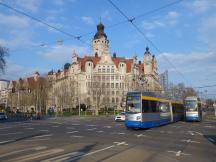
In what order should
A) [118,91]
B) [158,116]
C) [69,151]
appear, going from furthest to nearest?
[118,91]
[158,116]
[69,151]

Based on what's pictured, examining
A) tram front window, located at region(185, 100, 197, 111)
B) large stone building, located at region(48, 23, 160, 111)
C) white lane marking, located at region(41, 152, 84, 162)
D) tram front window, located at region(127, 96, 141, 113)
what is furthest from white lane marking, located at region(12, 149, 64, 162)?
large stone building, located at region(48, 23, 160, 111)

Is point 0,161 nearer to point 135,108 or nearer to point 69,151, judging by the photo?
point 69,151

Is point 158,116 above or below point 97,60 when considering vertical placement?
below

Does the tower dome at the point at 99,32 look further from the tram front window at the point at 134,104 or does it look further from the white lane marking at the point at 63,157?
the white lane marking at the point at 63,157

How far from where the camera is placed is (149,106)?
3088cm

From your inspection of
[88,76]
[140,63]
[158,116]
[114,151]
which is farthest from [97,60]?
[114,151]

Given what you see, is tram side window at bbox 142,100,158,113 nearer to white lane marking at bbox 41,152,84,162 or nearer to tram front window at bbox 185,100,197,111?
white lane marking at bbox 41,152,84,162

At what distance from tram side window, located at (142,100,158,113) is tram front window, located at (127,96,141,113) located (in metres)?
0.45

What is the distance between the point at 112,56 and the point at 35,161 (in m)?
121

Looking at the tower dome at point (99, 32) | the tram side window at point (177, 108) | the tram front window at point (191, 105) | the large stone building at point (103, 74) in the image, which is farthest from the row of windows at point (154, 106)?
the tower dome at point (99, 32)

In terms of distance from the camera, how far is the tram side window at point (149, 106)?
2977 cm

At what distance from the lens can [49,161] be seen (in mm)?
12562

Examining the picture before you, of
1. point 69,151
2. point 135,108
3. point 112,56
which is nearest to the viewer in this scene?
point 69,151

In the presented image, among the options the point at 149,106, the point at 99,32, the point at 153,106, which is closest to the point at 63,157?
the point at 149,106
